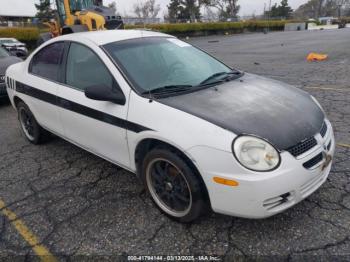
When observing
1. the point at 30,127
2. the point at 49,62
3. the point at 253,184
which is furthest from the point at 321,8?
the point at 253,184

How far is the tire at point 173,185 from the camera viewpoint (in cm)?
240

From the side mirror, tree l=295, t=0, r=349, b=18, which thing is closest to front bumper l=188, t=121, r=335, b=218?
the side mirror

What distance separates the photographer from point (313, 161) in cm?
237

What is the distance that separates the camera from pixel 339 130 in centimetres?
438

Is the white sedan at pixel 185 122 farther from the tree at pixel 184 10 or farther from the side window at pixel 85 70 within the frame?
the tree at pixel 184 10

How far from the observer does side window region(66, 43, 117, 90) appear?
3.04 metres

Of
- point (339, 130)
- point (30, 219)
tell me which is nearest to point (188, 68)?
point (30, 219)

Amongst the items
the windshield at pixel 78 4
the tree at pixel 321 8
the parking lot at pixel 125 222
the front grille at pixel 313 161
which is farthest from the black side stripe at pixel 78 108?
the tree at pixel 321 8

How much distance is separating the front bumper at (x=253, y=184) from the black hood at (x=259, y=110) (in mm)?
182

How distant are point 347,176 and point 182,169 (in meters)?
1.86

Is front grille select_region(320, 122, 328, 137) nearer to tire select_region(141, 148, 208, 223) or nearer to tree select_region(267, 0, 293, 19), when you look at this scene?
tire select_region(141, 148, 208, 223)

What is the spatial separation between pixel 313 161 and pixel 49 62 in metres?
3.09

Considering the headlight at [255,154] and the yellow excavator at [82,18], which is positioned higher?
the yellow excavator at [82,18]

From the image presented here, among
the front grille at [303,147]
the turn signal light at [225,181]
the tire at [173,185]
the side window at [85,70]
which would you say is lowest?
the tire at [173,185]
